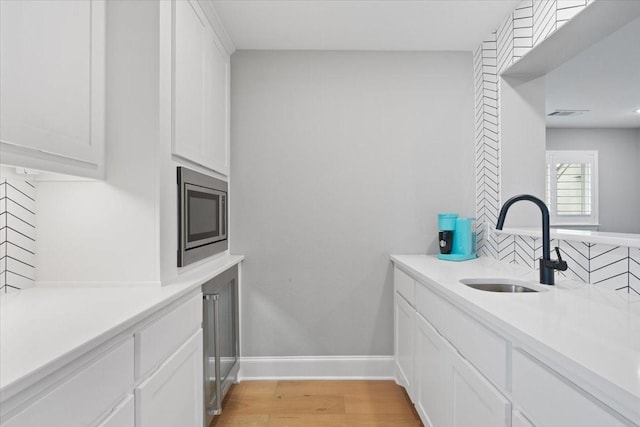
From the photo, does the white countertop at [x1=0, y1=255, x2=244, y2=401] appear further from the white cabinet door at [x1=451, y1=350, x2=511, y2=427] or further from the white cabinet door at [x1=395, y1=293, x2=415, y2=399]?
the white cabinet door at [x1=395, y1=293, x2=415, y2=399]

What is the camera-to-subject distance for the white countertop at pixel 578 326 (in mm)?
696

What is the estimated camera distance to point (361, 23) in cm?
230

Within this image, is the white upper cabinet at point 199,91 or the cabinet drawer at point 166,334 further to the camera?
the white upper cabinet at point 199,91

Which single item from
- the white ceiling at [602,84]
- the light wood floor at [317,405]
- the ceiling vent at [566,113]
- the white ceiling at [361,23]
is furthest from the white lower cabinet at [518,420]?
the ceiling vent at [566,113]

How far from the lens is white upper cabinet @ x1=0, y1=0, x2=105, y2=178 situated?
1.03 metres

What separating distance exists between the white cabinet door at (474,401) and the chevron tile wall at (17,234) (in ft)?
5.50

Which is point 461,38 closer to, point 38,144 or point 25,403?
point 38,144

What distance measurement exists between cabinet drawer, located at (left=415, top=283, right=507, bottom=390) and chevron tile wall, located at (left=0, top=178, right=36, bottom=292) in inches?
65.1

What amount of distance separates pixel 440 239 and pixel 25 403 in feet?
7.28

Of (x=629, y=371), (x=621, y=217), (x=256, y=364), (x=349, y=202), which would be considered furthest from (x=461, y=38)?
(x=256, y=364)

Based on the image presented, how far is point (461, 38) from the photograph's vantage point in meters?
2.50

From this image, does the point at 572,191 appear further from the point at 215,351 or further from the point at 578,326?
the point at 215,351

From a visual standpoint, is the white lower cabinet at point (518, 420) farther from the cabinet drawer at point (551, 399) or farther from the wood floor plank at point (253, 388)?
the wood floor plank at point (253, 388)

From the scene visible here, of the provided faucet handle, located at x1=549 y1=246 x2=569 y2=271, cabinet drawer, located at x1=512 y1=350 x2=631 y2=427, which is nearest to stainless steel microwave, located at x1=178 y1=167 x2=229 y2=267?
cabinet drawer, located at x1=512 y1=350 x2=631 y2=427
